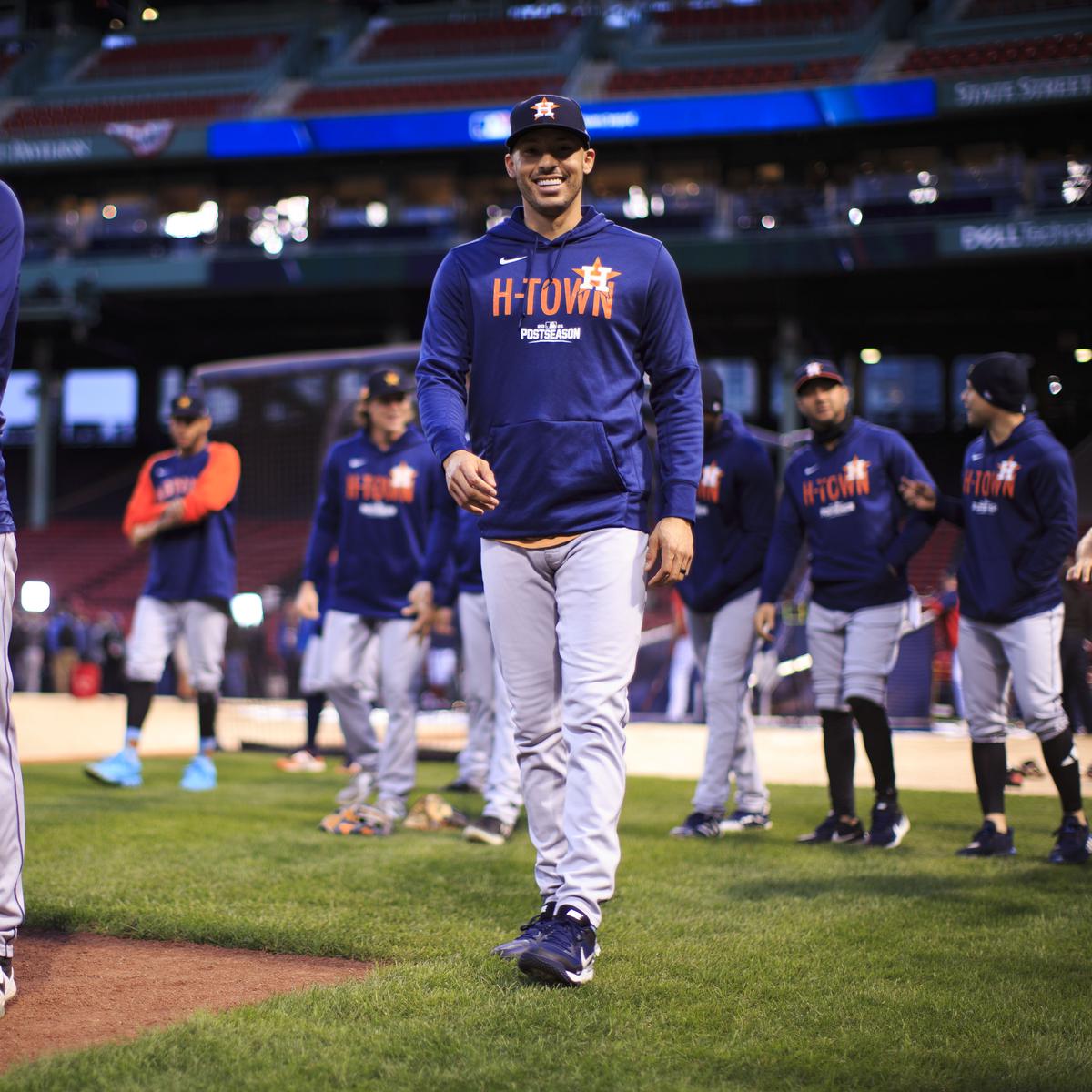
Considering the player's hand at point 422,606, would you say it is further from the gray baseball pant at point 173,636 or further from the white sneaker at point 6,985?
the white sneaker at point 6,985

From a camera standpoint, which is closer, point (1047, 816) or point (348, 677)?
point (348, 677)

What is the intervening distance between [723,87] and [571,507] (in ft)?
87.4

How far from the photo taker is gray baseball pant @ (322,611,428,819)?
614cm

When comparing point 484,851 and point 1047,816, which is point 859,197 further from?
point 484,851

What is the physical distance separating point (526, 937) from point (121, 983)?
1.05 meters

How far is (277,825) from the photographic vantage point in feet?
20.4

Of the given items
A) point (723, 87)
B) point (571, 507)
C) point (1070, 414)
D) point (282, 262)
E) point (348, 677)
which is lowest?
point (348, 677)

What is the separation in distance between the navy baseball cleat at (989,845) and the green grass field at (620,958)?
0.14 metres

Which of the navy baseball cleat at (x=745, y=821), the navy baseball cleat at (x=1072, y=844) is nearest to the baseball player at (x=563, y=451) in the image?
the navy baseball cleat at (x=1072, y=844)

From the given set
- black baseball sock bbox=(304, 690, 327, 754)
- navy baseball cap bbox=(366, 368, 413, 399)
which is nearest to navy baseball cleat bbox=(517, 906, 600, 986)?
navy baseball cap bbox=(366, 368, 413, 399)

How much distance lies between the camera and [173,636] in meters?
7.93

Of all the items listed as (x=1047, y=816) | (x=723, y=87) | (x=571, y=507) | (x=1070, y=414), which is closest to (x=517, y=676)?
(x=571, y=507)

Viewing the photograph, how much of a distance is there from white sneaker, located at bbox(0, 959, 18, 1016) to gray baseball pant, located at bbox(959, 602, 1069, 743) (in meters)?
4.22

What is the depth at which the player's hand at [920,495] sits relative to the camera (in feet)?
19.4
